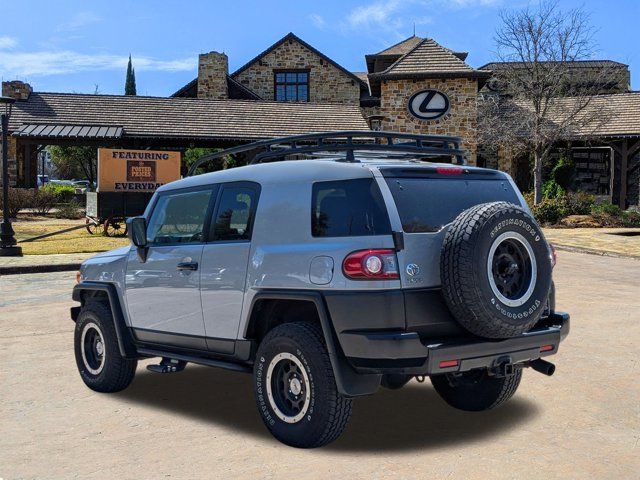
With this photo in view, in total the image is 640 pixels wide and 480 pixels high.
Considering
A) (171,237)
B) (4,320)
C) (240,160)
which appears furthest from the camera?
(240,160)

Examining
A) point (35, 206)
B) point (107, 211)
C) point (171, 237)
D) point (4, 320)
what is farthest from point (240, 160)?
point (171, 237)

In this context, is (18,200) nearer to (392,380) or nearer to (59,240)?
(59,240)

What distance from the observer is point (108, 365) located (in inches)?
242

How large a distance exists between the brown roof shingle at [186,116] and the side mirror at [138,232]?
30263mm

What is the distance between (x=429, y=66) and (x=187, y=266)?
31.2m

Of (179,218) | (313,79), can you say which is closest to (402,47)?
(313,79)

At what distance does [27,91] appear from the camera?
3816 cm

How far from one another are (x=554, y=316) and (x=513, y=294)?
0.72 metres

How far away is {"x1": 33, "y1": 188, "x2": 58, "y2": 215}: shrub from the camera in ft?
113

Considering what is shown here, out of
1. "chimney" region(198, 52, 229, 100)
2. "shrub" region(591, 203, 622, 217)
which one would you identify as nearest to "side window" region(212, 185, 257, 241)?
"shrub" region(591, 203, 622, 217)

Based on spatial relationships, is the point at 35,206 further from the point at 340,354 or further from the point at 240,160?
the point at 340,354

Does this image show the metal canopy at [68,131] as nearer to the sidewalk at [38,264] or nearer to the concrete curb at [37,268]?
the sidewalk at [38,264]

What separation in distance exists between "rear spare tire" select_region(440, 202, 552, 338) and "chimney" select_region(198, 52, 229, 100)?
4028cm

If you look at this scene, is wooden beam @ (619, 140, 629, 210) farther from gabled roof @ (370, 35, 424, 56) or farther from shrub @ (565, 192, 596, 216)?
gabled roof @ (370, 35, 424, 56)
